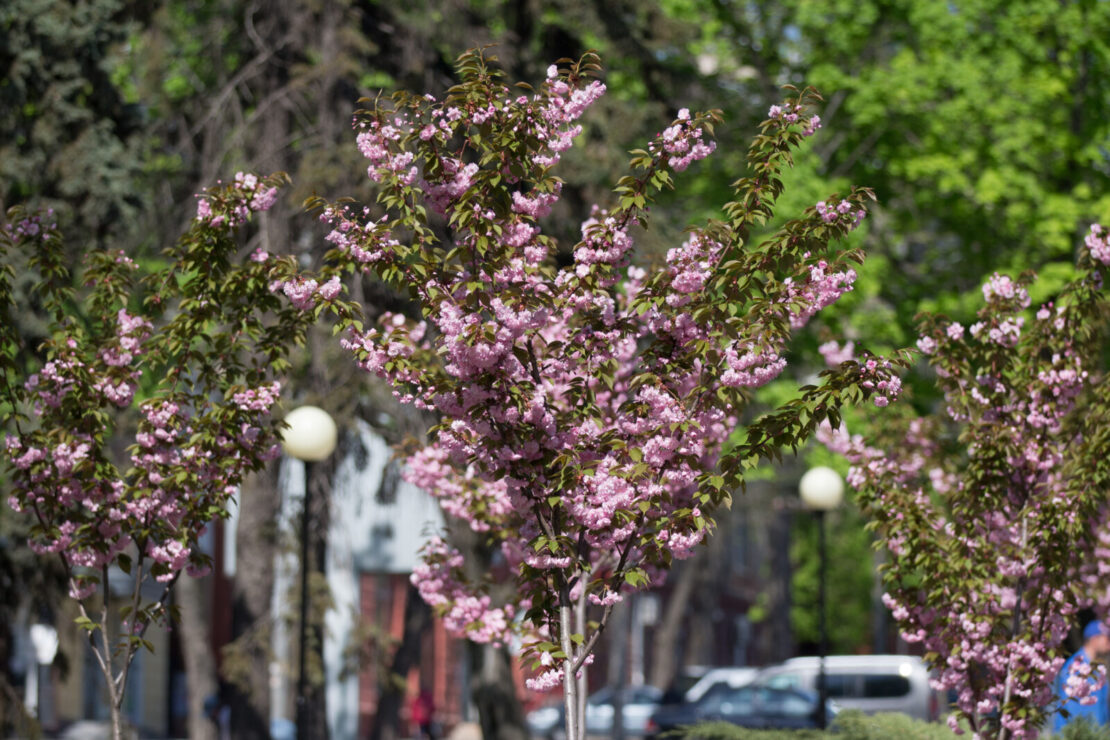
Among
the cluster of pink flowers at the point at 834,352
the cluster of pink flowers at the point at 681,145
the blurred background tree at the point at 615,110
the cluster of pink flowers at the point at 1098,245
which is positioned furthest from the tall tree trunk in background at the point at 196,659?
the cluster of pink flowers at the point at 681,145

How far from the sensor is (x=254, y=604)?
1734 centimetres

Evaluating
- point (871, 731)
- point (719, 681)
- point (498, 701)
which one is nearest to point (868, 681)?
point (719, 681)

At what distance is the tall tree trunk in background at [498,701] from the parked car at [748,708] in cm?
622

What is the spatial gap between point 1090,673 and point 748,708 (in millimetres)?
15904

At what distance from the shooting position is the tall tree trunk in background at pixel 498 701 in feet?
59.0

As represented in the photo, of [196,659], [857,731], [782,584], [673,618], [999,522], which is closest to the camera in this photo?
[999,522]

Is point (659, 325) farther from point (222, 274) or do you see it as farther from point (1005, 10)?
point (1005, 10)

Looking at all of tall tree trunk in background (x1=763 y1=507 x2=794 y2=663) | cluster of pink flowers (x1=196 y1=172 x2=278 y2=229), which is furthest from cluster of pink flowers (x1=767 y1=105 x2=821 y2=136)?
tall tree trunk in background (x1=763 y1=507 x2=794 y2=663)

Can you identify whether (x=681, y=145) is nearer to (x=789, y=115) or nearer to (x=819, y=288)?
(x=789, y=115)

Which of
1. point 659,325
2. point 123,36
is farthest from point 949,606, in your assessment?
point 123,36

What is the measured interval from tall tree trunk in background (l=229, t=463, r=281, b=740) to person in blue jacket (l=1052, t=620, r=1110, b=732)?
8.20 metres

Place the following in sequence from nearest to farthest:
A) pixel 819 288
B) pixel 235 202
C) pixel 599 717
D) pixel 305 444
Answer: pixel 819 288 < pixel 235 202 < pixel 305 444 < pixel 599 717

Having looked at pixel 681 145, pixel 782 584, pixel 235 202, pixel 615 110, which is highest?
pixel 615 110

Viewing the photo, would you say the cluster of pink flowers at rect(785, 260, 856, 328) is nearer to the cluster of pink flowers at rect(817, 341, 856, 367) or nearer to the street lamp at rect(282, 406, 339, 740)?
the cluster of pink flowers at rect(817, 341, 856, 367)
